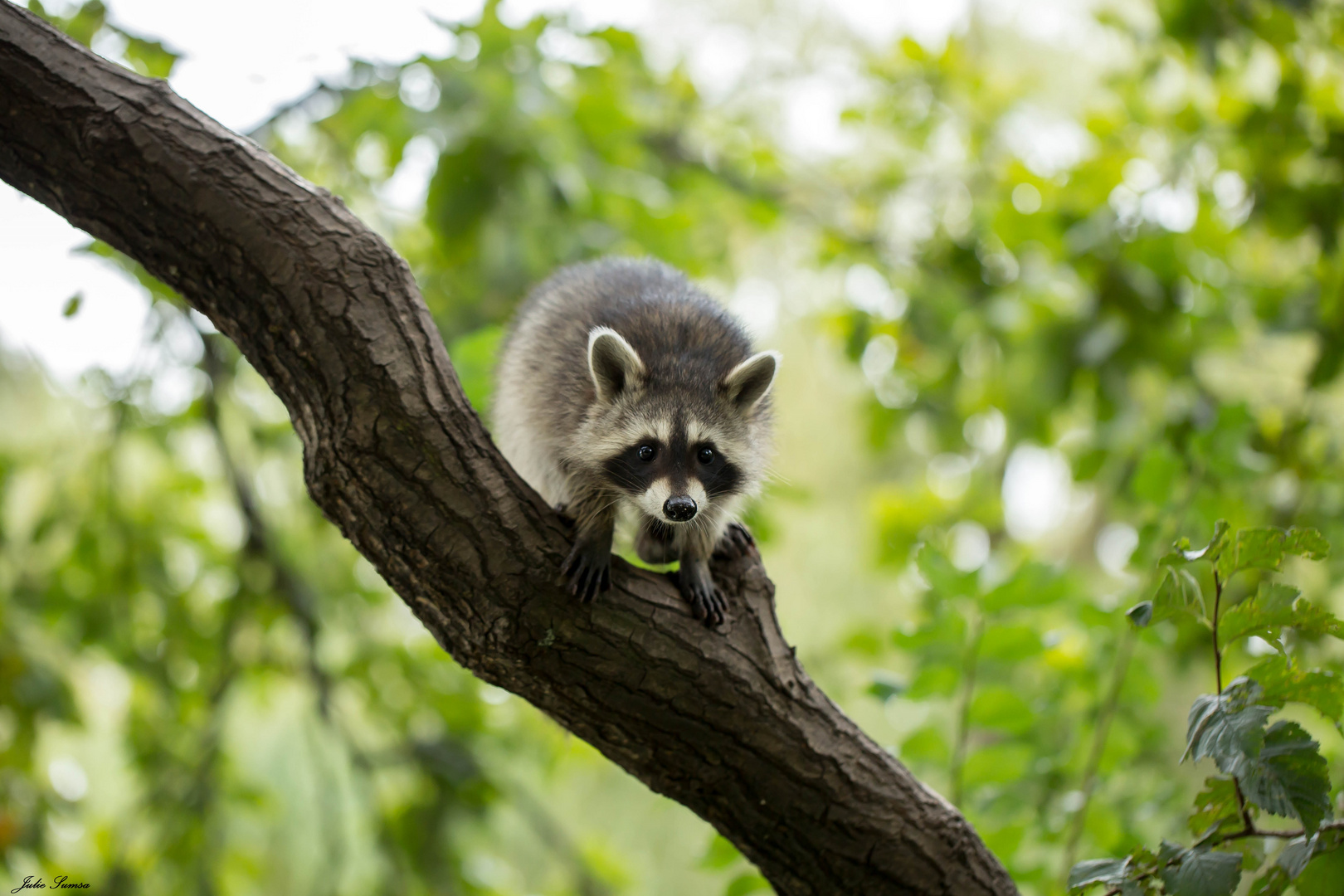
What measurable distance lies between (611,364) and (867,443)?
3516 mm

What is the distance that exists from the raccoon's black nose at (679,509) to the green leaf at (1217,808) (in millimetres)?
1670

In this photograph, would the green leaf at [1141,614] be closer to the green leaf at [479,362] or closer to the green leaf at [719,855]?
the green leaf at [719,855]

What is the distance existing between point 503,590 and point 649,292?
1767 millimetres

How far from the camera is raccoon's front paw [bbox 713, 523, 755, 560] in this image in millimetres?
3365

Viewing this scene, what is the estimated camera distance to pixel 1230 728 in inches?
82.7

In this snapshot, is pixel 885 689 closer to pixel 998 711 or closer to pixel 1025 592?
pixel 998 711

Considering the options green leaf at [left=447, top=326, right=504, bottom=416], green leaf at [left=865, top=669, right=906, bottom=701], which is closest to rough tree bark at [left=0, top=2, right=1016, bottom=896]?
green leaf at [left=865, top=669, right=906, bottom=701]

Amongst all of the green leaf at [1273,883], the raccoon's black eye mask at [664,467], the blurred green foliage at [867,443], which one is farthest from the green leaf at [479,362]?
the green leaf at [1273,883]

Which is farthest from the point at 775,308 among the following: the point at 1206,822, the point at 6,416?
the point at 1206,822

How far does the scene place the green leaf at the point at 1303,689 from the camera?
2191mm

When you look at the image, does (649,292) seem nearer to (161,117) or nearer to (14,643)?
(161,117)

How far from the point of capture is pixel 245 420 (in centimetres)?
538

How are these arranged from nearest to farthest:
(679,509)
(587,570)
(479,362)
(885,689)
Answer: (587,570) < (679,509) < (885,689) < (479,362)

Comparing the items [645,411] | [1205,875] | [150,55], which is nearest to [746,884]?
[645,411]
